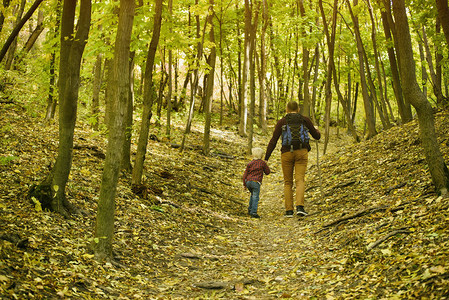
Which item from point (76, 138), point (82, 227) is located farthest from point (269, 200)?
point (82, 227)

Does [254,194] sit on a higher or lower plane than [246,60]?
lower

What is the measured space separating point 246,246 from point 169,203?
2.36 m

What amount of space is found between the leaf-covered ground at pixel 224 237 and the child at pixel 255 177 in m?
0.34

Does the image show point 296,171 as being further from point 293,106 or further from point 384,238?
point 384,238

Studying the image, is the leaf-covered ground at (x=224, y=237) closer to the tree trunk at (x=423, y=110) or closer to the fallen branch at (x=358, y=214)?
the fallen branch at (x=358, y=214)

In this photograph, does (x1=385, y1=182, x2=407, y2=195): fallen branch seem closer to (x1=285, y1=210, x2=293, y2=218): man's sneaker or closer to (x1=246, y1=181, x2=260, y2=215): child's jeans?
(x1=285, y1=210, x2=293, y2=218): man's sneaker

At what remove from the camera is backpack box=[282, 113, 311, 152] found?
8562 mm

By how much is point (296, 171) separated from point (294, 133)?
0.85m

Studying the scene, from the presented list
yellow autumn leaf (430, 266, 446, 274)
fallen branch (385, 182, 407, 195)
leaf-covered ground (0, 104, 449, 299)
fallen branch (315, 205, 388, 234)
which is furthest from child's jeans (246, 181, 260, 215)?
yellow autumn leaf (430, 266, 446, 274)

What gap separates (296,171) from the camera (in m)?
8.70

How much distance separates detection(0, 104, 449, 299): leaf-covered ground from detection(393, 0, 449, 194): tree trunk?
0.31 meters

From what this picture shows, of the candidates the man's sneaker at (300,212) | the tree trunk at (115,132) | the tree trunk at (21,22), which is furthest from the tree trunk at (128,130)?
the man's sneaker at (300,212)

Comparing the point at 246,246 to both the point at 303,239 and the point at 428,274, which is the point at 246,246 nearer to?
the point at 303,239

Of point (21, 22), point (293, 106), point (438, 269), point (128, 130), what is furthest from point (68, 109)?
point (438, 269)
